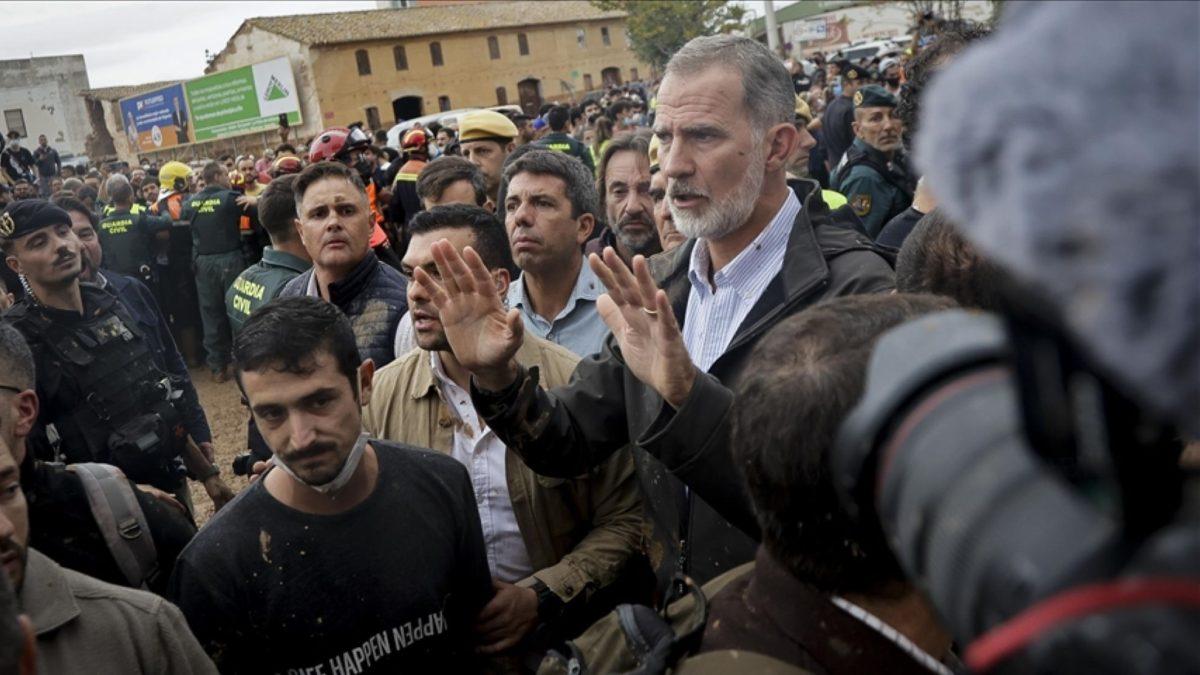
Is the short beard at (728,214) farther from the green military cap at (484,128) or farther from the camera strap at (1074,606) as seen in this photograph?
the green military cap at (484,128)

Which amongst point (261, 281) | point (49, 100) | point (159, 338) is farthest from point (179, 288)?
point (49, 100)

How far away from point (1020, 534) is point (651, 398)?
176cm

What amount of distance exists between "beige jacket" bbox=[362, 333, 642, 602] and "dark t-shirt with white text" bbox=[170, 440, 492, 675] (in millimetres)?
460

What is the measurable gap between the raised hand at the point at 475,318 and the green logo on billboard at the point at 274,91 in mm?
39574

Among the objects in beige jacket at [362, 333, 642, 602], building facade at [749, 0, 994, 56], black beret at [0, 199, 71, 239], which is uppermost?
building facade at [749, 0, 994, 56]

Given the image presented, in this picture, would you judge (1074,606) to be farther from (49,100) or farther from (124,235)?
(49,100)

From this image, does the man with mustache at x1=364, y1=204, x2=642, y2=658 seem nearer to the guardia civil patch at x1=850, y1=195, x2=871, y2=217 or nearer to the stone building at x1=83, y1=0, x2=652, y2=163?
the guardia civil patch at x1=850, y1=195, x2=871, y2=217

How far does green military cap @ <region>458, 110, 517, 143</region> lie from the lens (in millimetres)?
7159

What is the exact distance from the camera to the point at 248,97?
39031 millimetres

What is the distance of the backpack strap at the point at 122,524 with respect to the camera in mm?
2732

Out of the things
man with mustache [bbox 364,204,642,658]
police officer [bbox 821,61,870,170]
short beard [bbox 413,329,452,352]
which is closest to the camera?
man with mustache [bbox 364,204,642,658]

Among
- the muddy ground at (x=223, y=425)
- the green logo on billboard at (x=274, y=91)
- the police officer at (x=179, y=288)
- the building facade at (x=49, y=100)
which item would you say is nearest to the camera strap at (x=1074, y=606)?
the muddy ground at (x=223, y=425)

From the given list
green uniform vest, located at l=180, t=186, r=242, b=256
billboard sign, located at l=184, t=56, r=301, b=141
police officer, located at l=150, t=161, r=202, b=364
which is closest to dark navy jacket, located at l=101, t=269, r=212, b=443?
green uniform vest, located at l=180, t=186, r=242, b=256

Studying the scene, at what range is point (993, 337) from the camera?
674 mm
